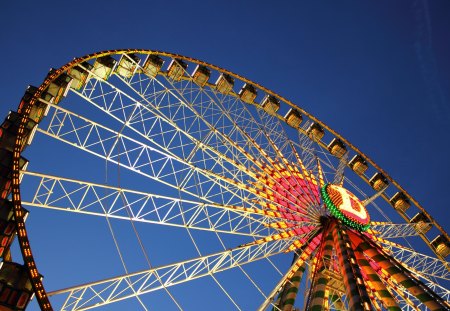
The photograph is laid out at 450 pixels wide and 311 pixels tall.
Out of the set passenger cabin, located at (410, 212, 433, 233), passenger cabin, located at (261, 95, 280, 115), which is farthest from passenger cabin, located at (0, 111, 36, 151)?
passenger cabin, located at (410, 212, 433, 233)

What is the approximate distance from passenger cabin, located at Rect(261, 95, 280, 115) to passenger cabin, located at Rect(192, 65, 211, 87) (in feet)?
11.3

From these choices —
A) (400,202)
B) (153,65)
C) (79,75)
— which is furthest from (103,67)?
(400,202)

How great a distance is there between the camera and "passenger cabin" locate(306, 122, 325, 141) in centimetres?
2311

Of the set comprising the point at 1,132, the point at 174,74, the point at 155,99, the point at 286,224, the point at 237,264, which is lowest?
the point at 237,264

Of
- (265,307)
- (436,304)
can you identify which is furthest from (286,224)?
(436,304)

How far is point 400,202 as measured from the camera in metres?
23.7

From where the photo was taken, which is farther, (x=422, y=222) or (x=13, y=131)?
(x=422, y=222)

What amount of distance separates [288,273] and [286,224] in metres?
2.12

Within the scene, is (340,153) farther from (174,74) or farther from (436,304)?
(436,304)

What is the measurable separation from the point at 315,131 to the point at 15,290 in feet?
54.6

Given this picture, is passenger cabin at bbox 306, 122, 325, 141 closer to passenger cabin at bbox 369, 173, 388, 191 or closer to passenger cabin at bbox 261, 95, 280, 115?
passenger cabin at bbox 261, 95, 280, 115

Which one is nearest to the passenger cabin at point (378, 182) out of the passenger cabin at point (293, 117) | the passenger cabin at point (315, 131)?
the passenger cabin at point (315, 131)

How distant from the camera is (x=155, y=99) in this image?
57.1ft

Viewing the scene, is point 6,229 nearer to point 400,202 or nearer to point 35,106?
point 35,106
